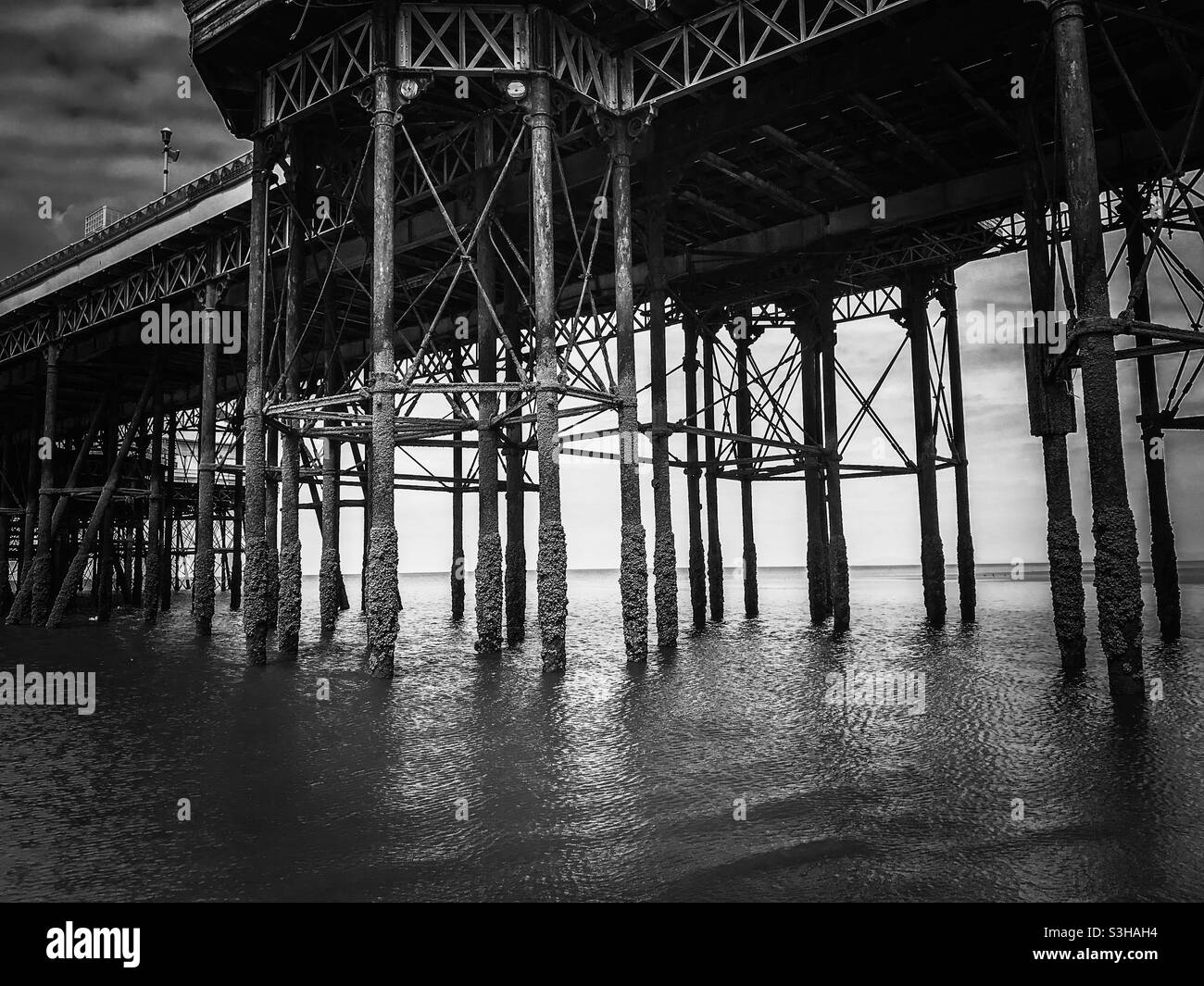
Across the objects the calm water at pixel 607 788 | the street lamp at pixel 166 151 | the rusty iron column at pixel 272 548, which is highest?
the street lamp at pixel 166 151

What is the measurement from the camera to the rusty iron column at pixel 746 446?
80.1 ft

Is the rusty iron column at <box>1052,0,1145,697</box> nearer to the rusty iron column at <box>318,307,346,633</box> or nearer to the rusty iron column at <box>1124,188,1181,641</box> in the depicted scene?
the rusty iron column at <box>1124,188,1181,641</box>

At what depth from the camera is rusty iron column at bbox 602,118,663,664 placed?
14.9m

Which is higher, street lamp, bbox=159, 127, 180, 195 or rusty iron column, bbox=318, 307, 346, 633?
street lamp, bbox=159, 127, 180, 195

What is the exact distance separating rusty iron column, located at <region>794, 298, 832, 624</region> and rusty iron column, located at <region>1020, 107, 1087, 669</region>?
8.65m

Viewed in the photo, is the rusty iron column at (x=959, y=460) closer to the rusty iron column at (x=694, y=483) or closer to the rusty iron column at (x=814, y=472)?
the rusty iron column at (x=814, y=472)

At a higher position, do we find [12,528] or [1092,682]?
[12,528]

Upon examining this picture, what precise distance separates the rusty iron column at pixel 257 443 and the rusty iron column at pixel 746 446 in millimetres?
12867

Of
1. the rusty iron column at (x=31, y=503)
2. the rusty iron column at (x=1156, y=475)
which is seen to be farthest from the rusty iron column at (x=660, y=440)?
the rusty iron column at (x=31, y=503)

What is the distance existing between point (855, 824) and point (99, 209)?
92.6 ft

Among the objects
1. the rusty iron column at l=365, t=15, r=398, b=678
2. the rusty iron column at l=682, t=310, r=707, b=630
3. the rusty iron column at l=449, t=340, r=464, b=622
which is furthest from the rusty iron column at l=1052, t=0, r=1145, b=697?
the rusty iron column at l=449, t=340, r=464, b=622

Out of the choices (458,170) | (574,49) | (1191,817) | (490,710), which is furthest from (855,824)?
(458,170)

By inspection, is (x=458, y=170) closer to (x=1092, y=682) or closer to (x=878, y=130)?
(x=878, y=130)
